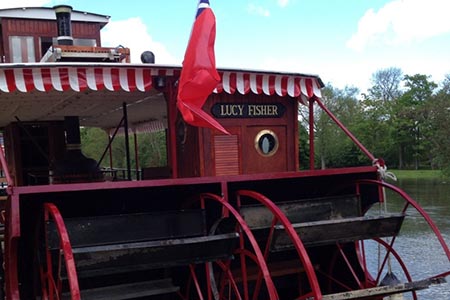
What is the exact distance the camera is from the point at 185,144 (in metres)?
5.45

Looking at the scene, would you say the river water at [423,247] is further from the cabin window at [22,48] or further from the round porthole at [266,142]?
the cabin window at [22,48]

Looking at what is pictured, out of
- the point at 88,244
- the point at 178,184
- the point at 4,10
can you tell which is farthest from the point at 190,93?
the point at 4,10

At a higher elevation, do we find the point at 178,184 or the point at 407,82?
the point at 407,82

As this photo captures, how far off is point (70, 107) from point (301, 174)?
3357 millimetres

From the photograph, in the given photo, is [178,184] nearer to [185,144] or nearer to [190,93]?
[190,93]

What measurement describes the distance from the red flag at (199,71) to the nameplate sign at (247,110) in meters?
1.13

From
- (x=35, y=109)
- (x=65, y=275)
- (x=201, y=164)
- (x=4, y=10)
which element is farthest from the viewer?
(x=4, y=10)

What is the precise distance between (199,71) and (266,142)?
168cm

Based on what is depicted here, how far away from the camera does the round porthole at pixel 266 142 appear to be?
5.39m

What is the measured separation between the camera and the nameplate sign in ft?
17.2

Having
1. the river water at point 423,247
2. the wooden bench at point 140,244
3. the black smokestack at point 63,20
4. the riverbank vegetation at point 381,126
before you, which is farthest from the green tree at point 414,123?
the wooden bench at point 140,244

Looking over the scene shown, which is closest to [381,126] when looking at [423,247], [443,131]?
[443,131]

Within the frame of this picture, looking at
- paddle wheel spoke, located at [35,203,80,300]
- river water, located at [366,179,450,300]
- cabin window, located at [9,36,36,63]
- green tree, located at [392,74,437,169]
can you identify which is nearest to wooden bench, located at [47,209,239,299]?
paddle wheel spoke, located at [35,203,80,300]

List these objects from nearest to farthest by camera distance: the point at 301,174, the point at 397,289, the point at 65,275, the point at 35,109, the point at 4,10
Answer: the point at 65,275, the point at 397,289, the point at 301,174, the point at 35,109, the point at 4,10
